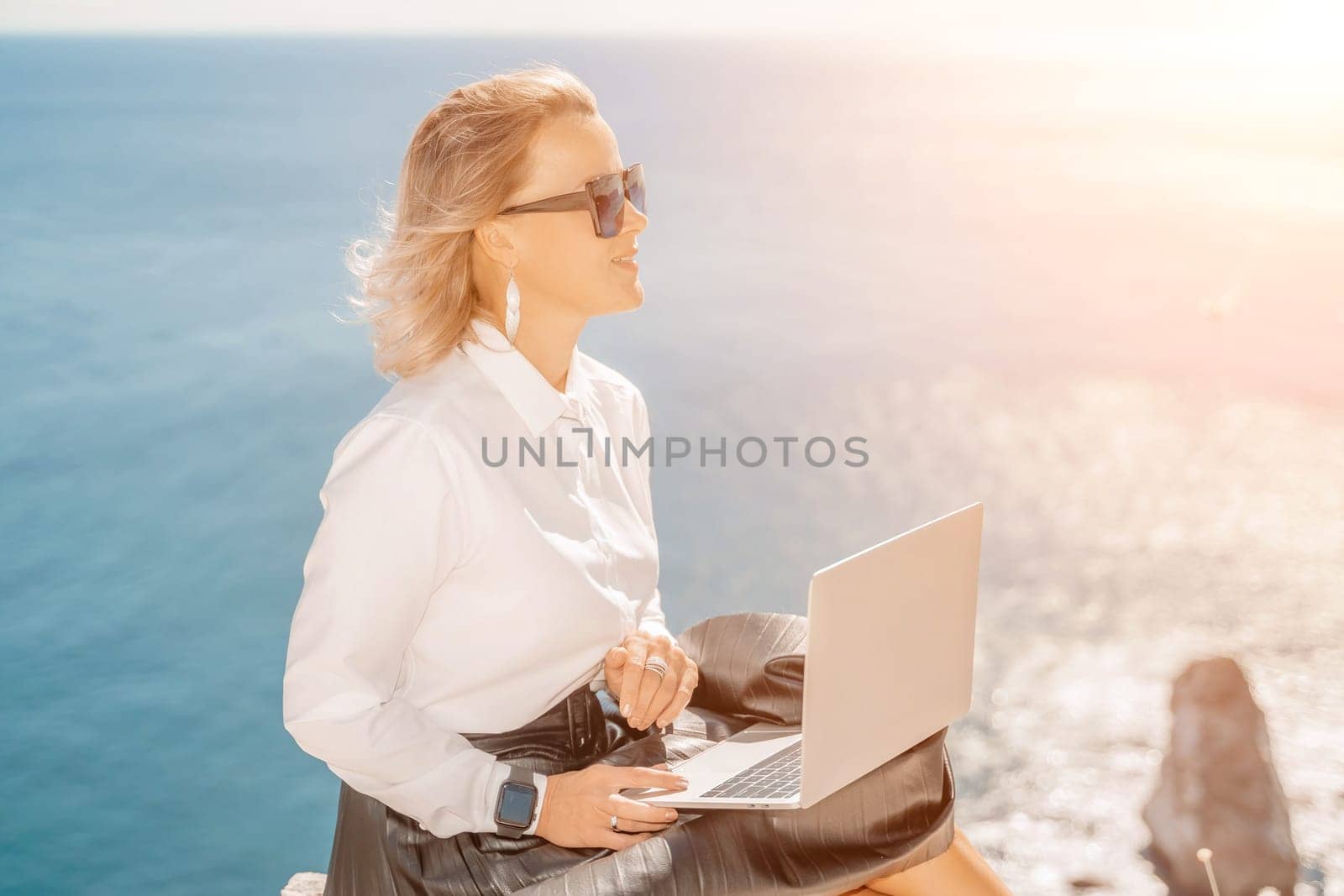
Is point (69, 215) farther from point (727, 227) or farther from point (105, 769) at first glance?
point (105, 769)

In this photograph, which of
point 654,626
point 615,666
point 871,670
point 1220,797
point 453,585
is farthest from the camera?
point 1220,797

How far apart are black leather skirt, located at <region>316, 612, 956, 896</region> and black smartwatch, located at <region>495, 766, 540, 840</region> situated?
1.1 inches

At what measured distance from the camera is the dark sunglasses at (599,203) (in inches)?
62.8

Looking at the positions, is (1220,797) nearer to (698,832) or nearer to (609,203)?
(698,832)

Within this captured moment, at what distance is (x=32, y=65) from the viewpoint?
39.4ft

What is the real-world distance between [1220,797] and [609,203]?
2.21m

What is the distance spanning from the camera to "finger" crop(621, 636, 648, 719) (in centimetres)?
153

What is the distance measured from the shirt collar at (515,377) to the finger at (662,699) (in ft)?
1.11

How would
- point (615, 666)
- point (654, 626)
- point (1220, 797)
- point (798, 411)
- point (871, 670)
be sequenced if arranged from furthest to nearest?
1. point (798, 411)
2. point (1220, 797)
3. point (654, 626)
4. point (615, 666)
5. point (871, 670)

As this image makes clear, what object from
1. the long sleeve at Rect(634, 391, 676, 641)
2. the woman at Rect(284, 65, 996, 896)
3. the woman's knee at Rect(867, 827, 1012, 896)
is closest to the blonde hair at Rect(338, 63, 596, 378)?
the woman at Rect(284, 65, 996, 896)

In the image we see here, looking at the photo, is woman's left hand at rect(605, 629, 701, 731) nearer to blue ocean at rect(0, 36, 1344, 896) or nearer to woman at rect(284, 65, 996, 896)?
woman at rect(284, 65, 996, 896)

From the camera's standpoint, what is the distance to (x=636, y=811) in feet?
4.47

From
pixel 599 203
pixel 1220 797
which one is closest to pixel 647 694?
pixel 599 203

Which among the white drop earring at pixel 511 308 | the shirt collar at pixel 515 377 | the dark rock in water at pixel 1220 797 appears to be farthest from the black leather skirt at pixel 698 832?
the dark rock in water at pixel 1220 797
